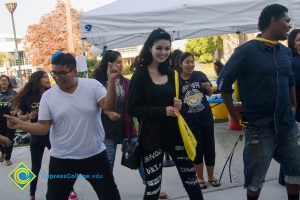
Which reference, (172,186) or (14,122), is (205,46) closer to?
(172,186)

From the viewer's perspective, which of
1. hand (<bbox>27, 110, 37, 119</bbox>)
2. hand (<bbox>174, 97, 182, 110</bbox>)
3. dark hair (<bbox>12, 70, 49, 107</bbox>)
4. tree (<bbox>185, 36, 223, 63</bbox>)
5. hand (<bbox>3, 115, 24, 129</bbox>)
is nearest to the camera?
hand (<bbox>3, 115, 24, 129</bbox>)

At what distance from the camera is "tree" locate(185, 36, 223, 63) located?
30.1m

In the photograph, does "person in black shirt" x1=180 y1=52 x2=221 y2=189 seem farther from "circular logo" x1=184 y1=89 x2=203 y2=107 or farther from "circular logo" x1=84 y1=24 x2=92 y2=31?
"circular logo" x1=84 y1=24 x2=92 y2=31

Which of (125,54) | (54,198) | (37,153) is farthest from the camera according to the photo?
(125,54)

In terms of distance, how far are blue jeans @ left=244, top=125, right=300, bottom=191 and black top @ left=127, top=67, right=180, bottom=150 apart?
1.99ft

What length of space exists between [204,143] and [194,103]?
51 cm

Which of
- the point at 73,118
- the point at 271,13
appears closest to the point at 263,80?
the point at 271,13

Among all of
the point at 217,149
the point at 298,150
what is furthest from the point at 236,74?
the point at 217,149

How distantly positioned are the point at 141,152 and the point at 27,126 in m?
0.96

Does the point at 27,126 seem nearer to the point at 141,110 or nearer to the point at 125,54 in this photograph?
the point at 141,110

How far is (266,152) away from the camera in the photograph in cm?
292

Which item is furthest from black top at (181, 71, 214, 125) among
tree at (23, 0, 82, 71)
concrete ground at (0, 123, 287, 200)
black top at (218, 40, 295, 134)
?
tree at (23, 0, 82, 71)

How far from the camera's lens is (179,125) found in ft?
9.80

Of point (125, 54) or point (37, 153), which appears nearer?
point (37, 153)
